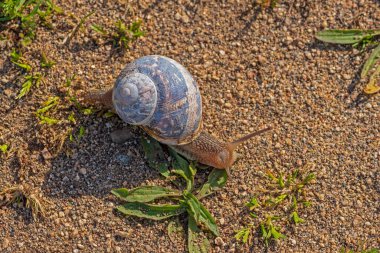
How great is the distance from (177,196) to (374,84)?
5.71ft

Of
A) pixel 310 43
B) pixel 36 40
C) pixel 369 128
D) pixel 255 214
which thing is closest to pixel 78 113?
pixel 36 40

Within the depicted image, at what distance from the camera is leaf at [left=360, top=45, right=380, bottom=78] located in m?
3.68

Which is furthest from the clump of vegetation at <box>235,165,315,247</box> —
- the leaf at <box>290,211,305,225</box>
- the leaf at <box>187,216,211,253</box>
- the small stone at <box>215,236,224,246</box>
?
the leaf at <box>187,216,211,253</box>

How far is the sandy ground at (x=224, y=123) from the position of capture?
355 cm

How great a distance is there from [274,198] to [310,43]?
124 centimetres

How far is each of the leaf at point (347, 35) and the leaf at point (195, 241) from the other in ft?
5.76

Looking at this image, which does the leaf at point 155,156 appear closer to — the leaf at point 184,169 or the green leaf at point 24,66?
the leaf at point 184,169

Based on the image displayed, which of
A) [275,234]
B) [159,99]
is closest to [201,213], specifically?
[275,234]

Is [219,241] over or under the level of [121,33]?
under

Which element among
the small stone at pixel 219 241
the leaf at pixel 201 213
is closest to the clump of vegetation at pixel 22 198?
the leaf at pixel 201 213

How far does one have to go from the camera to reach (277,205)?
359 centimetres

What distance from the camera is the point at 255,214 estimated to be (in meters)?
3.57

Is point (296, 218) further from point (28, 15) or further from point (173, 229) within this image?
point (28, 15)

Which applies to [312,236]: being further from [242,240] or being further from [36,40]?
[36,40]
